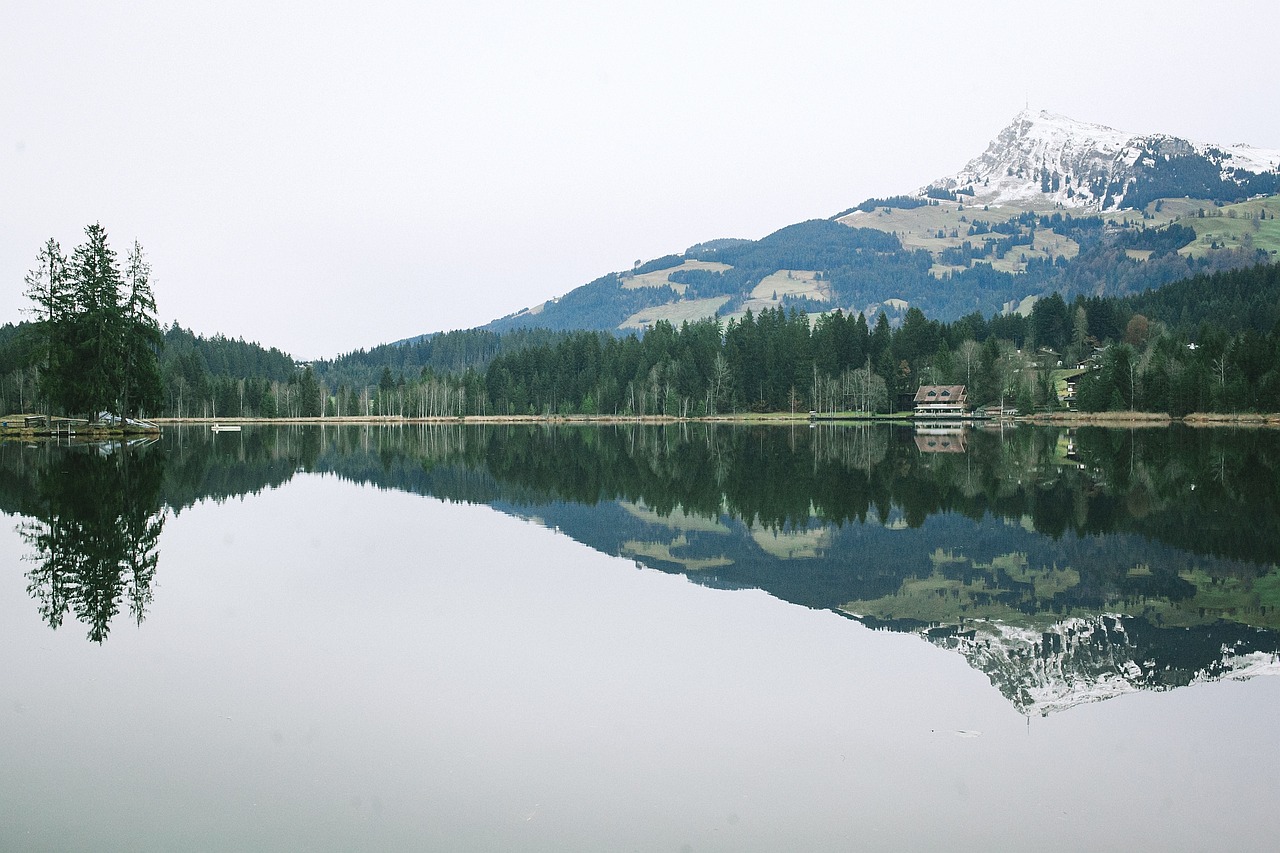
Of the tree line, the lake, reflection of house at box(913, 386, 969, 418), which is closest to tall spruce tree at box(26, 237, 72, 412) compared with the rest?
the tree line

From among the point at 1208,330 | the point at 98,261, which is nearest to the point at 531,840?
the point at 98,261

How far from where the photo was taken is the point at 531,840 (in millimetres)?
7652

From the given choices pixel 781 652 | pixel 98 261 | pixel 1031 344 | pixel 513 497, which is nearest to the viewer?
pixel 781 652

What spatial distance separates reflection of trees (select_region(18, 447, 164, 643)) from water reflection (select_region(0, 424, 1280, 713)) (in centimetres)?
8

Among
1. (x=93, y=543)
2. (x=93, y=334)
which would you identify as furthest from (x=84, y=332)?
(x=93, y=543)

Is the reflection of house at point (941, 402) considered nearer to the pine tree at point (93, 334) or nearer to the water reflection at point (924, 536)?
the water reflection at point (924, 536)

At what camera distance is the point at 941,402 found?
5290 inches

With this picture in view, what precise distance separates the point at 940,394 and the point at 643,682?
429 ft

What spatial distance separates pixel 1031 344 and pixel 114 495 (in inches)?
5930

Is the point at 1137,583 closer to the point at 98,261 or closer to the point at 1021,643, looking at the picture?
the point at 1021,643

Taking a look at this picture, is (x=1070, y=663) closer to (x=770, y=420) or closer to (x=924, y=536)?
(x=924, y=536)

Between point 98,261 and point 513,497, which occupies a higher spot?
point 98,261

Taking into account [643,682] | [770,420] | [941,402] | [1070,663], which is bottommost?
[770,420]

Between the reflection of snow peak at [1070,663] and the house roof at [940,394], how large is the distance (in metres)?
124
